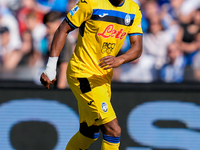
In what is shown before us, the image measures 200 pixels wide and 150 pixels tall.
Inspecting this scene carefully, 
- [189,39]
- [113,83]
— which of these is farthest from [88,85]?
[189,39]

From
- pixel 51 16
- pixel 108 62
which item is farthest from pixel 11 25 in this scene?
pixel 108 62

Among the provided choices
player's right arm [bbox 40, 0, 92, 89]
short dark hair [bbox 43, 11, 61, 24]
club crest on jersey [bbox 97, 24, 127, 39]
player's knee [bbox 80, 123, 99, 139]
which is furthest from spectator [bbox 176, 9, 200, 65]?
player's right arm [bbox 40, 0, 92, 89]

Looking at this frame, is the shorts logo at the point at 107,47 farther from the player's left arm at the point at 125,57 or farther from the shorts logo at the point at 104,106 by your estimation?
the shorts logo at the point at 104,106

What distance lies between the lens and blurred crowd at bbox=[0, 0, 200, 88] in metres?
5.19

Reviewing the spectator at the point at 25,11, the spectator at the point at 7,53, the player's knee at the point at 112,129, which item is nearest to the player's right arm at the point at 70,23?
the player's knee at the point at 112,129

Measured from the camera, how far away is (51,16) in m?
5.52

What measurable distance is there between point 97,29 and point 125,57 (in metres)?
0.44

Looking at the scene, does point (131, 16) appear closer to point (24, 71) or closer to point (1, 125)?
point (24, 71)

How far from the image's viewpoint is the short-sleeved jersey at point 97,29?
3.29m

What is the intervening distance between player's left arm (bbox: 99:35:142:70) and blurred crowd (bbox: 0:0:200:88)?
1591 millimetres

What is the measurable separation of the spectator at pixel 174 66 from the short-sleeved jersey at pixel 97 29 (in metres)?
1.76

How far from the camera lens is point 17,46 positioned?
547cm

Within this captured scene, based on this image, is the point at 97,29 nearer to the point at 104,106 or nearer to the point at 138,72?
the point at 104,106

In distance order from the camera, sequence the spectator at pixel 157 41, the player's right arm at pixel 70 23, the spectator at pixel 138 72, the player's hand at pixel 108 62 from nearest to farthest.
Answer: the player's hand at pixel 108 62
the player's right arm at pixel 70 23
the spectator at pixel 138 72
the spectator at pixel 157 41
